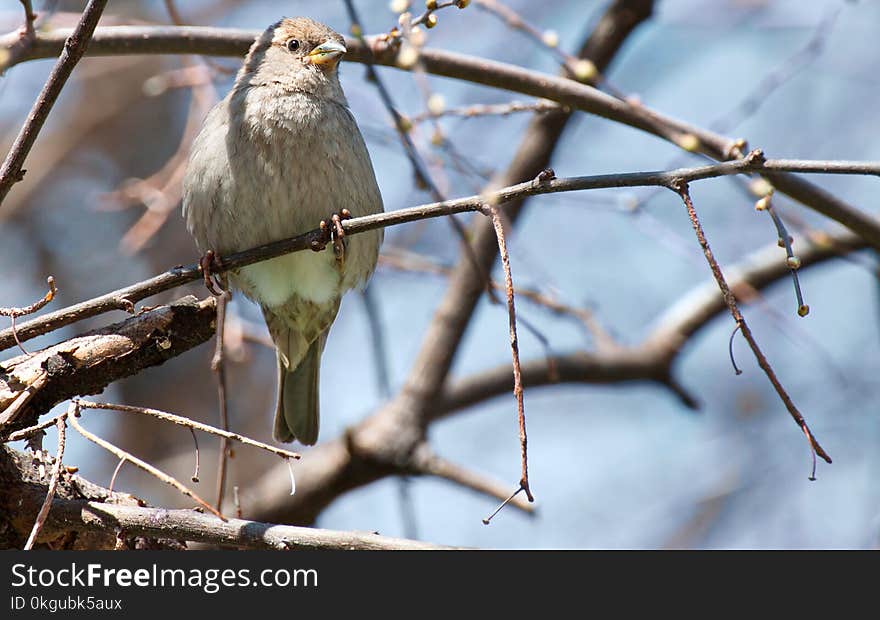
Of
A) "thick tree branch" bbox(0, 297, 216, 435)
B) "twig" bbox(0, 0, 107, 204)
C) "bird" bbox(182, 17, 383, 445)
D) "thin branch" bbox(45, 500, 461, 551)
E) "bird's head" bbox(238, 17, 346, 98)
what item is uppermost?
"bird's head" bbox(238, 17, 346, 98)

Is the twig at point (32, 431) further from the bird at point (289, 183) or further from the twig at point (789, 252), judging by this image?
the twig at point (789, 252)

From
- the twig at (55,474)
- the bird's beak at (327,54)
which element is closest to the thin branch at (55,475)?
the twig at (55,474)

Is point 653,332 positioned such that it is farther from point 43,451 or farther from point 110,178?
point 110,178

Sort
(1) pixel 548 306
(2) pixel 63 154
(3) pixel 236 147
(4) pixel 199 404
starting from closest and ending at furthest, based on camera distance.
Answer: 1. (3) pixel 236 147
2. (1) pixel 548 306
3. (4) pixel 199 404
4. (2) pixel 63 154

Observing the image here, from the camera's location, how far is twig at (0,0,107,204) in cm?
254

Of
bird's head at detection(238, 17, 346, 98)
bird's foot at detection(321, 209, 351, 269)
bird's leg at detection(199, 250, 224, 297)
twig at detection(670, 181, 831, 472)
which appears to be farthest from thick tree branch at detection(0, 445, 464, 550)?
bird's head at detection(238, 17, 346, 98)

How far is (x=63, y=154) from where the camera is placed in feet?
25.3

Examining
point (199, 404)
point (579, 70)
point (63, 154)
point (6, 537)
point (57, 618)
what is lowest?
point (57, 618)

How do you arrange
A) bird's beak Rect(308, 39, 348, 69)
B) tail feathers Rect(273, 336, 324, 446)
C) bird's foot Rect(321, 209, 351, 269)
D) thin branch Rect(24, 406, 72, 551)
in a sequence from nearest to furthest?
thin branch Rect(24, 406, 72, 551), bird's foot Rect(321, 209, 351, 269), bird's beak Rect(308, 39, 348, 69), tail feathers Rect(273, 336, 324, 446)

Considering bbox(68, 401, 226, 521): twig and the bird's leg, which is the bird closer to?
the bird's leg

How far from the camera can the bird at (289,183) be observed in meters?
3.93

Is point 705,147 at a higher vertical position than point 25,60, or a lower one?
lower

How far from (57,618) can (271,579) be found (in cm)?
58

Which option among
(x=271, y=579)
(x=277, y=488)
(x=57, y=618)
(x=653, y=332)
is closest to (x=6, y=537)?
(x=57, y=618)
